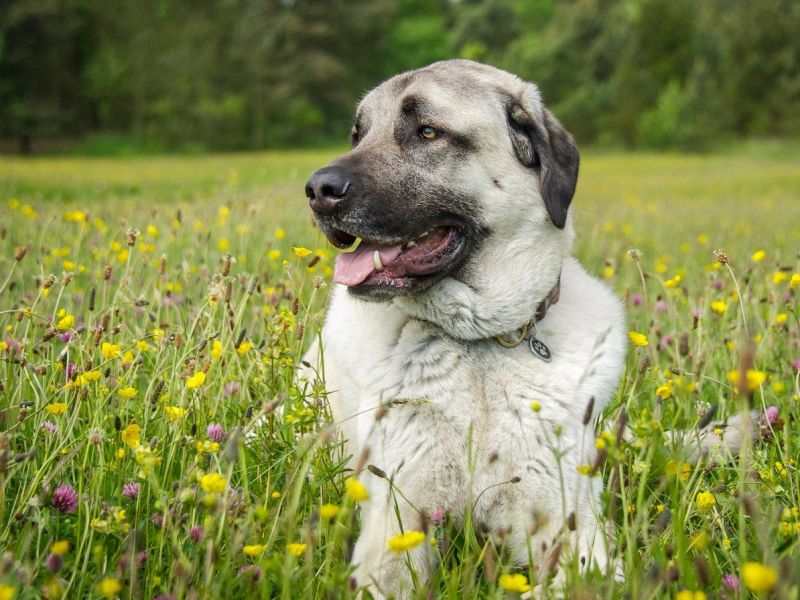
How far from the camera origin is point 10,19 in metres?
24.7

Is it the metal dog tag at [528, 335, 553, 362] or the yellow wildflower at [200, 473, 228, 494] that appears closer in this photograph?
the yellow wildflower at [200, 473, 228, 494]

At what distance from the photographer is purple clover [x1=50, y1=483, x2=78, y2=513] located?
203cm

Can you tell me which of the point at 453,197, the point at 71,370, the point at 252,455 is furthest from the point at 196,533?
the point at 453,197

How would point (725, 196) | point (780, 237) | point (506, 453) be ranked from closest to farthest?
1. point (506, 453)
2. point (780, 237)
3. point (725, 196)

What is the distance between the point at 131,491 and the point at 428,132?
1.84 m

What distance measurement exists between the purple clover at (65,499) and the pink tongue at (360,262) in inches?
49.1

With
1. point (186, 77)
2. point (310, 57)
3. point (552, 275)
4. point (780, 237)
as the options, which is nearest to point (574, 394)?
point (552, 275)

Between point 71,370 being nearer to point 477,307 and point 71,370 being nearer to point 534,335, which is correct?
point 477,307

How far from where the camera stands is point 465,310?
2.86 meters

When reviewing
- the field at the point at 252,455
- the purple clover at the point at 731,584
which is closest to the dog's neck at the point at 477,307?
the field at the point at 252,455

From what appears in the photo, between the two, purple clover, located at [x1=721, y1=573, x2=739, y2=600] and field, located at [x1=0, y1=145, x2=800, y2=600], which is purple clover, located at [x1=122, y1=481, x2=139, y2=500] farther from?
purple clover, located at [x1=721, y1=573, x2=739, y2=600]

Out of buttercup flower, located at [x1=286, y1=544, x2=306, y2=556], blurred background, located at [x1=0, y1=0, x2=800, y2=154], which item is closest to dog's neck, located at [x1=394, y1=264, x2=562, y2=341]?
buttercup flower, located at [x1=286, y1=544, x2=306, y2=556]

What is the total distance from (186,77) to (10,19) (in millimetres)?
10976

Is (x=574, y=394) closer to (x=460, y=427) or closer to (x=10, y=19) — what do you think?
(x=460, y=427)
